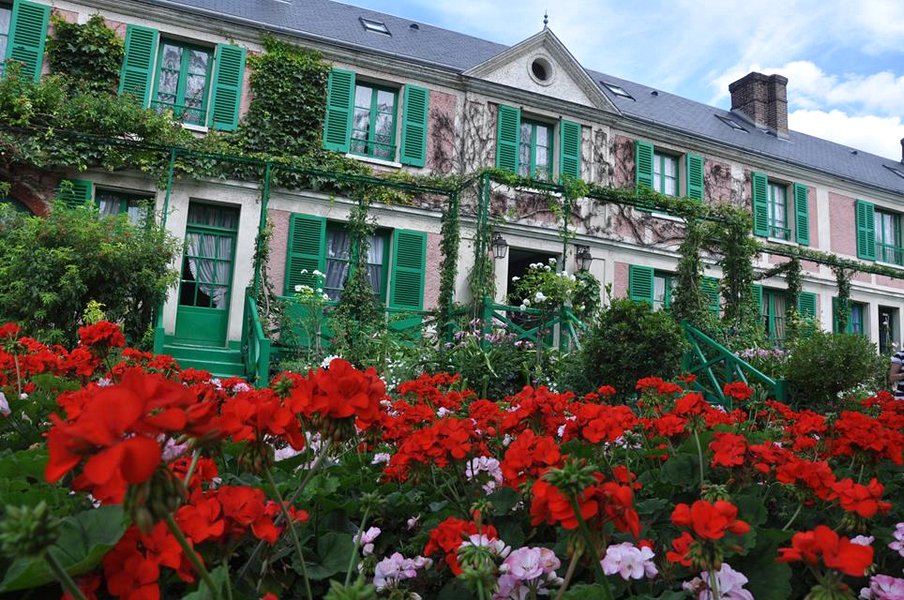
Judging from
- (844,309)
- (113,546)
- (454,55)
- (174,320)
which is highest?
(454,55)

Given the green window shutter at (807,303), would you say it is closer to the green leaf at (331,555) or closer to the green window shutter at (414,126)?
the green window shutter at (414,126)

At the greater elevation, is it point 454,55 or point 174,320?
point 454,55

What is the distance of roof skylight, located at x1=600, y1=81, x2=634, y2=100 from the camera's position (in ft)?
49.7

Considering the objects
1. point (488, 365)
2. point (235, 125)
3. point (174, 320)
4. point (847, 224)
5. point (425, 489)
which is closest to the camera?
point (425, 489)

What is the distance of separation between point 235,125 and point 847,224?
576 inches

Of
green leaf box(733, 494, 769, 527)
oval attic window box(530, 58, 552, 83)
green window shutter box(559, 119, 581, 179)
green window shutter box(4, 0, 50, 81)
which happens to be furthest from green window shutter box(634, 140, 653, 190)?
green leaf box(733, 494, 769, 527)

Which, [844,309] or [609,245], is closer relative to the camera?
[609,245]

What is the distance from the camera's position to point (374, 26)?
1298 centimetres

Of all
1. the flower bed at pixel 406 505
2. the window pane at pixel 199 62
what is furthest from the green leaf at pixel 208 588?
the window pane at pixel 199 62

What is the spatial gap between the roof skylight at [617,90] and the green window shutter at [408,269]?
717 cm

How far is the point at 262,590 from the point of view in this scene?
3.47 ft

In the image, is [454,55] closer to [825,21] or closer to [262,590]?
[825,21]

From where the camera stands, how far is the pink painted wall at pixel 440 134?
11.5 metres

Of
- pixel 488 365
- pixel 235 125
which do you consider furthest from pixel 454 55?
pixel 488 365
